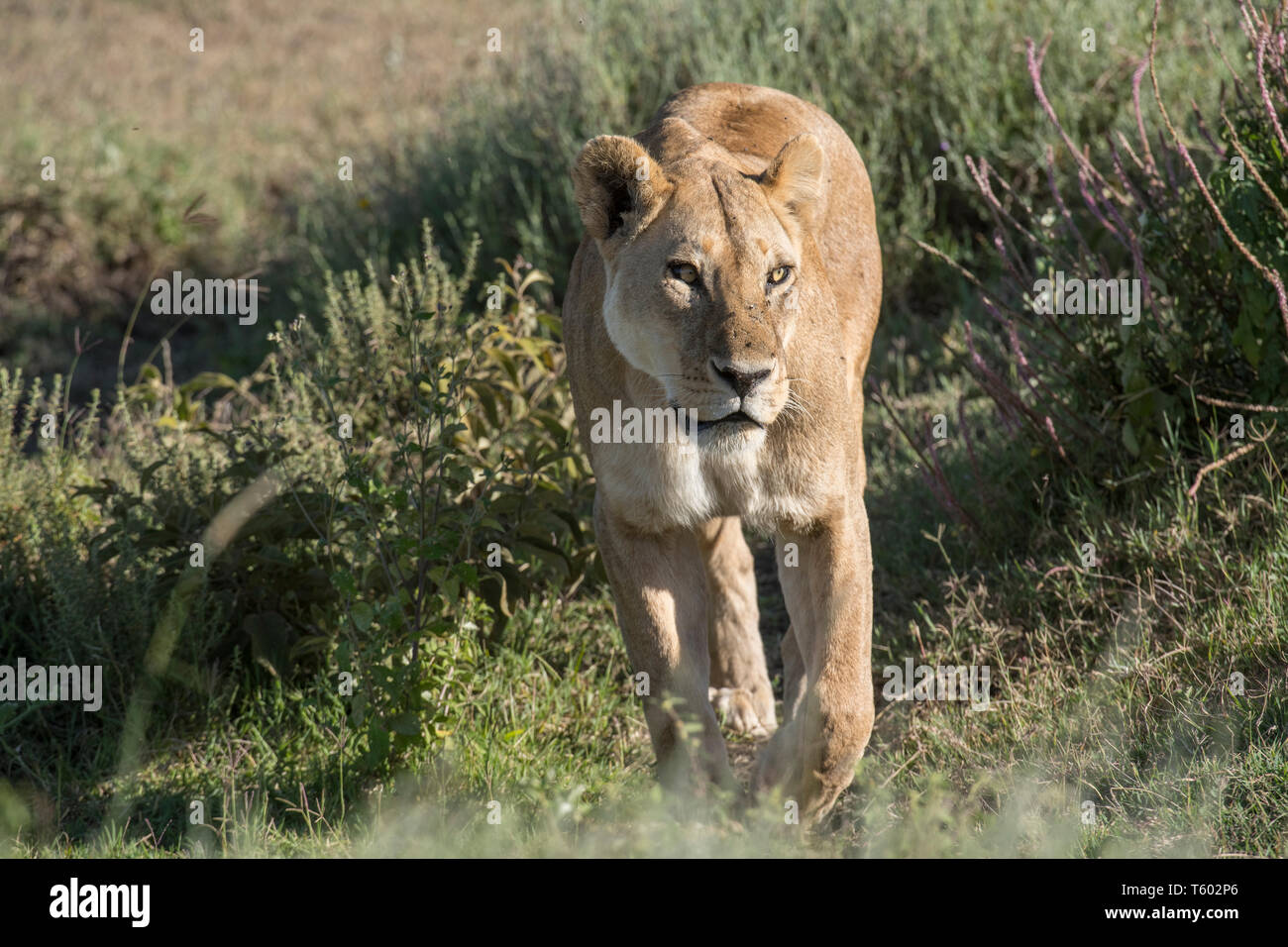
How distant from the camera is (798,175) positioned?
4145mm

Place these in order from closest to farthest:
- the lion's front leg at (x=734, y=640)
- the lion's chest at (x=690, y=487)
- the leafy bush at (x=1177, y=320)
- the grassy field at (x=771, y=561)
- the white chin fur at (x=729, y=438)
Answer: the white chin fur at (x=729, y=438)
the lion's chest at (x=690, y=487)
the grassy field at (x=771, y=561)
the leafy bush at (x=1177, y=320)
the lion's front leg at (x=734, y=640)

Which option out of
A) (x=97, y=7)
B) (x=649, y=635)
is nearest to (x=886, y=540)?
(x=649, y=635)

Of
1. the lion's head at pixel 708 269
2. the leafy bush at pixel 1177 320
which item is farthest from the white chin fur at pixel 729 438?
the leafy bush at pixel 1177 320

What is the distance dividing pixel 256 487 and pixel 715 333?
214 centimetres

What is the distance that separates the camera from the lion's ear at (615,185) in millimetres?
3910

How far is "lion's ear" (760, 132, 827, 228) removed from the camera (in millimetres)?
4082

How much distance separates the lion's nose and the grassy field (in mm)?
975

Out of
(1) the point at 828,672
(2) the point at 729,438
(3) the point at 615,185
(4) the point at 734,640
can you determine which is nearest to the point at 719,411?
(2) the point at 729,438

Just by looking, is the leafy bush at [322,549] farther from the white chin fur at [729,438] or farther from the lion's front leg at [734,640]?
the white chin fur at [729,438]

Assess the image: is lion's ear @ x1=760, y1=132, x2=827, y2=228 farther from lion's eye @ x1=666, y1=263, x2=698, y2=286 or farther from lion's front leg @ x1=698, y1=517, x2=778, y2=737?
lion's front leg @ x1=698, y1=517, x2=778, y2=737

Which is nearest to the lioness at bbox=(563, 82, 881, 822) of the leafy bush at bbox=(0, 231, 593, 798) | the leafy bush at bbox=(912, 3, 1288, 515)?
the leafy bush at bbox=(0, 231, 593, 798)

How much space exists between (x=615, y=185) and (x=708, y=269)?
45 cm

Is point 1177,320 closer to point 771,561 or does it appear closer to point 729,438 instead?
point 771,561

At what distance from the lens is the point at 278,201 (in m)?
11.1
